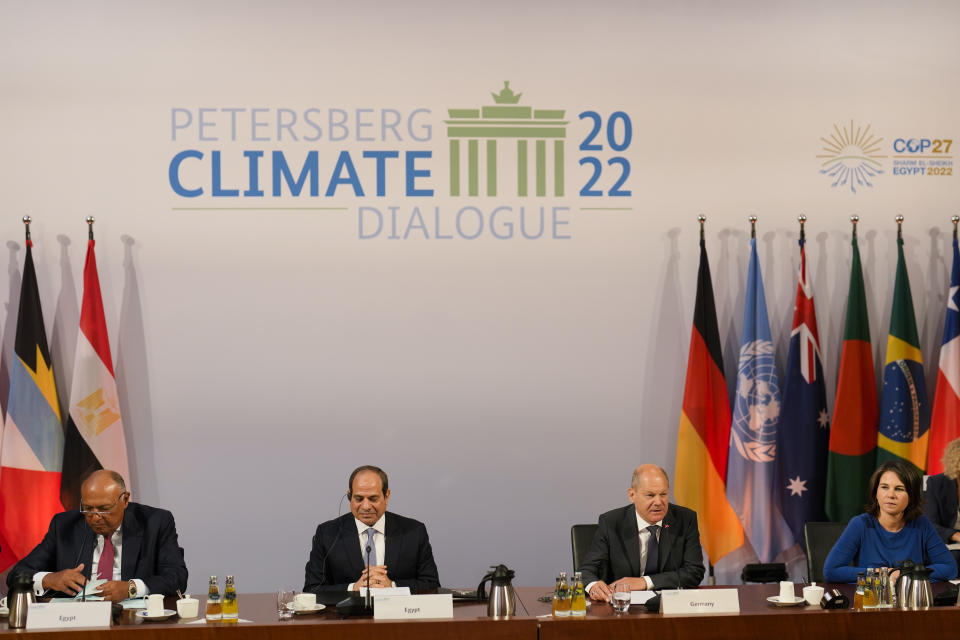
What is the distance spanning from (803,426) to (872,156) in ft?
5.38

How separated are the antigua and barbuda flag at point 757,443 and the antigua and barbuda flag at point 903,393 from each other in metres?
0.60

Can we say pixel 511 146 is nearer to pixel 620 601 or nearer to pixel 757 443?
pixel 757 443

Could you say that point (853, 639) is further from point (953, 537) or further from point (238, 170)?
point (238, 170)

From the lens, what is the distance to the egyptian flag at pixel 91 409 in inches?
219

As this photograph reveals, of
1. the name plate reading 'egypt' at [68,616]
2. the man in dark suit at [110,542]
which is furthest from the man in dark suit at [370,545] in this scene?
the name plate reading 'egypt' at [68,616]

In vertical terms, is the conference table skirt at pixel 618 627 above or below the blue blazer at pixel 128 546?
below

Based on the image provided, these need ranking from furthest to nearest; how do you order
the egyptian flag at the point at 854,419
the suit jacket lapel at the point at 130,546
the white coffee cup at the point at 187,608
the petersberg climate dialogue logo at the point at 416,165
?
1. the petersberg climate dialogue logo at the point at 416,165
2. the egyptian flag at the point at 854,419
3. the suit jacket lapel at the point at 130,546
4. the white coffee cup at the point at 187,608

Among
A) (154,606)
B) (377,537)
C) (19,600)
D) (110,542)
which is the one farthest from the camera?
(377,537)

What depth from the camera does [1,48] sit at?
5812mm

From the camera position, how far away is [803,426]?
229 inches

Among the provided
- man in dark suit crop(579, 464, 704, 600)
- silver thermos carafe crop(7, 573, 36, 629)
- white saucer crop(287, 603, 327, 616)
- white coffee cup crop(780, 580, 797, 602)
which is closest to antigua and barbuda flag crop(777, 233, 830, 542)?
man in dark suit crop(579, 464, 704, 600)

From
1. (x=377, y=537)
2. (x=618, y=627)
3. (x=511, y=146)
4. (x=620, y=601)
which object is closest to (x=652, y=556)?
(x=620, y=601)

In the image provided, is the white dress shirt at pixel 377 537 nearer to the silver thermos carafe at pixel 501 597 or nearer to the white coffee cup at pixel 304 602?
the white coffee cup at pixel 304 602

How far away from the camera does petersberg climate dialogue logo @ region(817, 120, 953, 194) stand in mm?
6078
